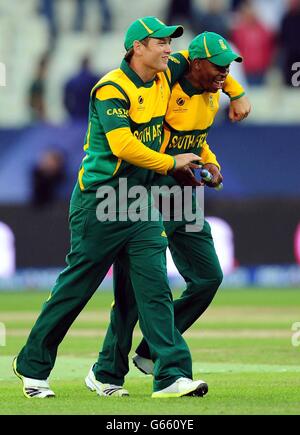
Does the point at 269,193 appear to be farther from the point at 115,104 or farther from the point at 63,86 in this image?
the point at 115,104

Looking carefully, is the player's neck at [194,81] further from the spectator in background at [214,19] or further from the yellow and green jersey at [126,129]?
the spectator in background at [214,19]

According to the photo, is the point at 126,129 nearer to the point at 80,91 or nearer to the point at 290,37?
the point at 80,91

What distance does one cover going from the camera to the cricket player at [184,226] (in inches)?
342

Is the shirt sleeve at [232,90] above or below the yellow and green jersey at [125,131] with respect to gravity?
above

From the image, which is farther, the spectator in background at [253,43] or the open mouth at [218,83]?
the spectator in background at [253,43]

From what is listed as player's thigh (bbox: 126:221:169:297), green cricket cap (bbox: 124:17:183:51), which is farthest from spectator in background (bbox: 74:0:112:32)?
player's thigh (bbox: 126:221:169:297)

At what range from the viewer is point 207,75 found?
28.7 feet

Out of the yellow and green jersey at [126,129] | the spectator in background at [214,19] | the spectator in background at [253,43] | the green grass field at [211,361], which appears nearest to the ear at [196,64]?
the yellow and green jersey at [126,129]

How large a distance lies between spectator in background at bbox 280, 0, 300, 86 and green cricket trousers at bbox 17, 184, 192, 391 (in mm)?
13080

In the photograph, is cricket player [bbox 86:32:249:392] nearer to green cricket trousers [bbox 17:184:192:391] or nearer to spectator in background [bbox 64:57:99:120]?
green cricket trousers [bbox 17:184:192:391]

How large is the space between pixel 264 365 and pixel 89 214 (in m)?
2.81

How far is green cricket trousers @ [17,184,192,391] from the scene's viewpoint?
8.31 meters

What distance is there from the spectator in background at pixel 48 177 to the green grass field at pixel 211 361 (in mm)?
1482

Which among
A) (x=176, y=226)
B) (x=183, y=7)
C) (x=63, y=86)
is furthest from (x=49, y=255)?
(x=176, y=226)
